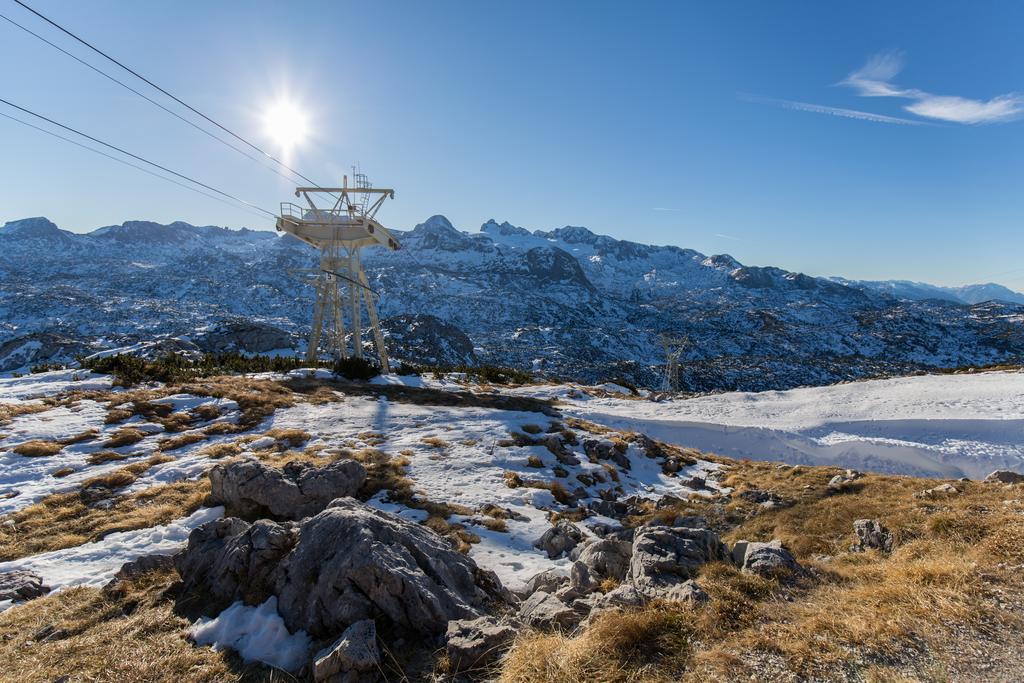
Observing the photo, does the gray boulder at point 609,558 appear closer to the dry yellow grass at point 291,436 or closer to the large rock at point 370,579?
the large rock at point 370,579

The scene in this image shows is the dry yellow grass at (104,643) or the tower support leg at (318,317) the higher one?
the tower support leg at (318,317)

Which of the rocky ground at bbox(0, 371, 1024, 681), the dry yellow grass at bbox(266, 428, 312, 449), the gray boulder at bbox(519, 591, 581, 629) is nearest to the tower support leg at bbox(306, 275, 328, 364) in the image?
the dry yellow grass at bbox(266, 428, 312, 449)

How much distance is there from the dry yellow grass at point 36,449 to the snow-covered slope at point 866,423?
20971 millimetres

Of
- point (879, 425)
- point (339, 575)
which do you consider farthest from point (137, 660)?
point (879, 425)

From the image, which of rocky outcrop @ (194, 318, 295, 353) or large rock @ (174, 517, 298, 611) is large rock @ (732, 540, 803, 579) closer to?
large rock @ (174, 517, 298, 611)

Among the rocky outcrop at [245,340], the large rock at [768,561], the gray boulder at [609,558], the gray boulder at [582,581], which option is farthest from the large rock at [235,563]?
the rocky outcrop at [245,340]

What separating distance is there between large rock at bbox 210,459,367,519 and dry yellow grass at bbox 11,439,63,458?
718 centimetres

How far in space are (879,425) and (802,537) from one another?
51.8ft

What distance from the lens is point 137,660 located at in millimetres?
5715

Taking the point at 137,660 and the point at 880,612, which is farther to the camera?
the point at 137,660

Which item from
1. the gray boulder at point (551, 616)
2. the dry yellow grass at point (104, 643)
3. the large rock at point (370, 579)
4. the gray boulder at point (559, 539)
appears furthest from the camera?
the gray boulder at point (559, 539)

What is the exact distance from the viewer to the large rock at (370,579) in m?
6.03

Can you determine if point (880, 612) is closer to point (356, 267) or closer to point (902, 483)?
point (902, 483)

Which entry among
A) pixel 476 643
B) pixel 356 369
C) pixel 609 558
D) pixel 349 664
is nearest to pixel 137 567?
pixel 349 664
